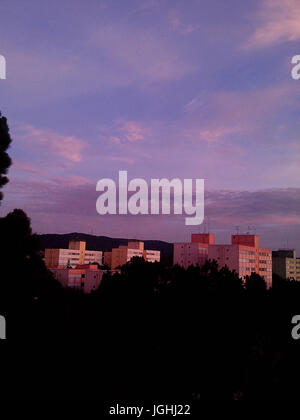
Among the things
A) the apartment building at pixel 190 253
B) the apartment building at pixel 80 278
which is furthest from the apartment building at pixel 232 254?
the apartment building at pixel 80 278

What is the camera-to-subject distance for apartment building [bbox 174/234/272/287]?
51969 millimetres

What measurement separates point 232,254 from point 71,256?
170 feet

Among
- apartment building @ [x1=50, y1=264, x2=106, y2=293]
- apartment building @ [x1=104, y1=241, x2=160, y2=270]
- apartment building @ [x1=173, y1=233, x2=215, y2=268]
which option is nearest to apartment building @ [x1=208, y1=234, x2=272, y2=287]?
apartment building @ [x1=173, y1=233, x2=215, y2=268]

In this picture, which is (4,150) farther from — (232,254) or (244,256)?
(244,256)

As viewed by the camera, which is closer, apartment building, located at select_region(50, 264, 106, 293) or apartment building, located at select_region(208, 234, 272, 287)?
apartment building, located at select_region(208, 234, 272, 287)

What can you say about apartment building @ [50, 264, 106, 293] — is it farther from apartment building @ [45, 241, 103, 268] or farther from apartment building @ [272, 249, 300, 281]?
apartment building @ [272, 249, 300, 281]

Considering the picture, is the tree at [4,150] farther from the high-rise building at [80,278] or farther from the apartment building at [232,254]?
the high-rise building at [80,278]

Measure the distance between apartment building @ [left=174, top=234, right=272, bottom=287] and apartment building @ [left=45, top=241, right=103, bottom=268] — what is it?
134ft

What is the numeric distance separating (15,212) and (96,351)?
5598 millimetres

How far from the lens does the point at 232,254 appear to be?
170 ft
